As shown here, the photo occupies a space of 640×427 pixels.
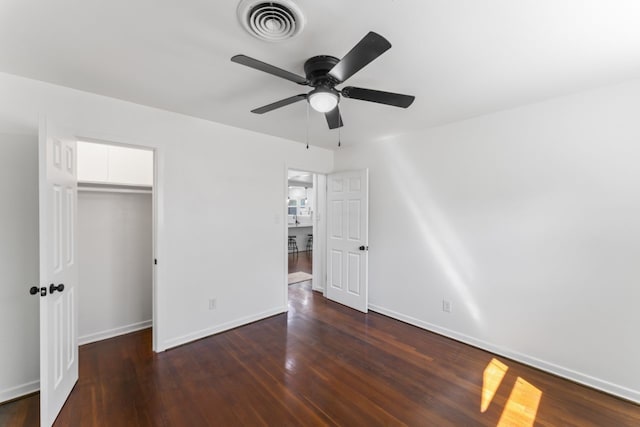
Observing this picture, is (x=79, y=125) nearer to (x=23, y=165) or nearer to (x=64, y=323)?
(x=23, y=165)

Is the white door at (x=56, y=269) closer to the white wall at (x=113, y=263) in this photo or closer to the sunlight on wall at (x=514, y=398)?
the white wall at (x=113, y=263)

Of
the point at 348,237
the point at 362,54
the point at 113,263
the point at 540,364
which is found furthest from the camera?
the point at 348,237

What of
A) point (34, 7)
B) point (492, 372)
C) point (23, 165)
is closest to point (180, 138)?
point (23, 165)

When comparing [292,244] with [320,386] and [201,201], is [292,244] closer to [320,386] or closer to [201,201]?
[201,201]

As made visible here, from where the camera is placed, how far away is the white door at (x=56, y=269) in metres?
1.66

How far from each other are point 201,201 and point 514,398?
340 cm

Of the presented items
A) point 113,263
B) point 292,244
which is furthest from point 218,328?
point 292,244

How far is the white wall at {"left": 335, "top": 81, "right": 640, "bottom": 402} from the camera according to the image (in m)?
2.10

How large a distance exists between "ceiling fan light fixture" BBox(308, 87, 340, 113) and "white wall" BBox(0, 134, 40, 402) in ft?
7.33

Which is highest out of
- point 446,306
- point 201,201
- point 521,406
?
point 201,201

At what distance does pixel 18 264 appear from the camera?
6.74 ft

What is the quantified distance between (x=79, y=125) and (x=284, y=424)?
9.51ft

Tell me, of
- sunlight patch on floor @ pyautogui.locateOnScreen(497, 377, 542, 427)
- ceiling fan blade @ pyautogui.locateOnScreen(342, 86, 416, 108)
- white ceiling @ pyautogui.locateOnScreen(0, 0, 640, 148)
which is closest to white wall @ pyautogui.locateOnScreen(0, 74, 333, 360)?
white ceiling @ pyautogui.locateOnScreen(0, 0, 640, 148)

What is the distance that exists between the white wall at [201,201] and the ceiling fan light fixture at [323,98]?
1.77 meters
